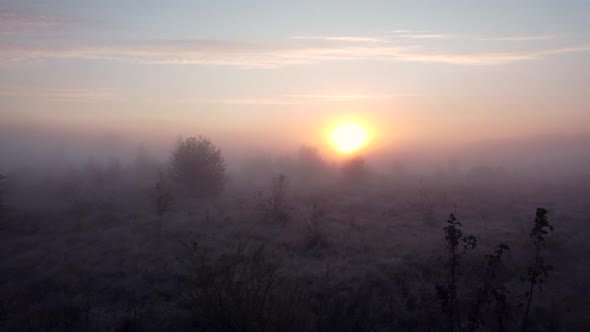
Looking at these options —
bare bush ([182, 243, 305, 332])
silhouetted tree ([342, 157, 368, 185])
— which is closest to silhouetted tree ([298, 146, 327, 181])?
silhouetted tree ([342, 157, 368, 185])

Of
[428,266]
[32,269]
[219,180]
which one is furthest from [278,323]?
[219,180]

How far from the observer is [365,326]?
306 inches

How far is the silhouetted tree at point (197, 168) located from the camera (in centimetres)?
3150

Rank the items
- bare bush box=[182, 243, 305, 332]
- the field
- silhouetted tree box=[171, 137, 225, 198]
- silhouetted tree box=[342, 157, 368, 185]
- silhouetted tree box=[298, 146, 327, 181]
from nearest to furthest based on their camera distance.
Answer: bare bush box=[182, 243, 305, 332] → the field → silhouetted tree box=[171, 137, 225, 198] → silhouetted tree box=[342, 157, 368, 185] → silhouetted tree box=[298, 146, 327, 181]

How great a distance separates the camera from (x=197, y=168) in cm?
3150

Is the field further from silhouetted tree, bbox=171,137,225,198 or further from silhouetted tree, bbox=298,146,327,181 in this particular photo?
silhouetted tree, bbox=298,146,327,181

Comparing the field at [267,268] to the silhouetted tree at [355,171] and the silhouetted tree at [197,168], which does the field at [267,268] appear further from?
the silhouetted tree at [355,171]

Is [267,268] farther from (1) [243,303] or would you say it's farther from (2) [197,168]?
(2) [197,168]

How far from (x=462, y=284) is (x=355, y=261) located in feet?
11.4

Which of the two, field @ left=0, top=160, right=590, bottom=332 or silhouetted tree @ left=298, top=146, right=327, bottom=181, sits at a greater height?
silhouetted tree @ left=298, top=146, right=327, bottom=181

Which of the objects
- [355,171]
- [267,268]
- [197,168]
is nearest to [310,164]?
[355,171]

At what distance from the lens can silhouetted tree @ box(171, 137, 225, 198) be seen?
31.5 meters

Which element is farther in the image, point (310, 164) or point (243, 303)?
point (310, 164)

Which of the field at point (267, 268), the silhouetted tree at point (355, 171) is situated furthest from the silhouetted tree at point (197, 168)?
the silhouetted tree at point (355, 171)
